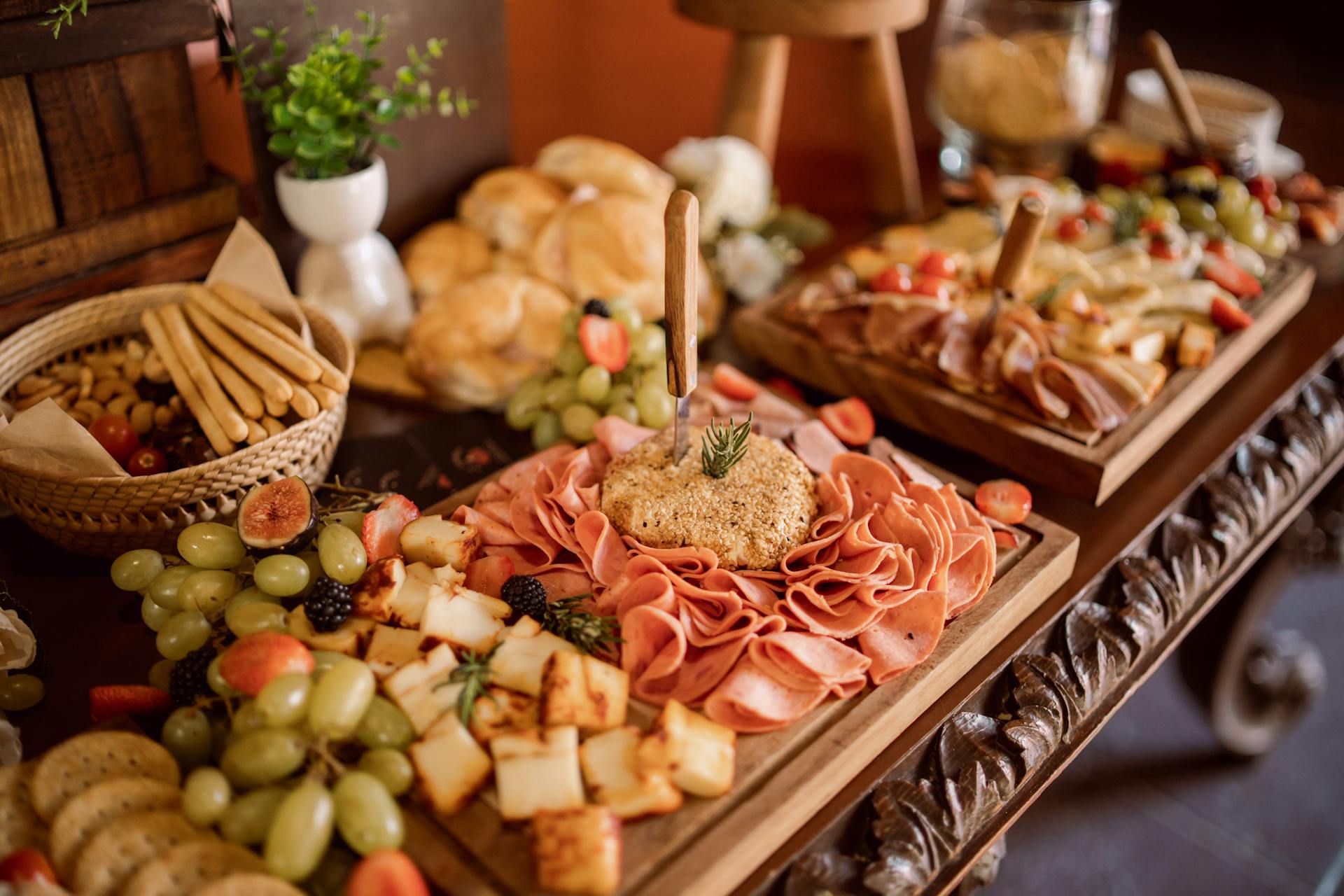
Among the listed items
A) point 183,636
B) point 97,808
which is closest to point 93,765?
point 97,808

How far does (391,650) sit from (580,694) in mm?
198

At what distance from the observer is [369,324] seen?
1.58 meters

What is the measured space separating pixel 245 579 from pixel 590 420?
48 cm

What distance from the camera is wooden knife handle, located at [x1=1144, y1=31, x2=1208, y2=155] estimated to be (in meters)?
1.86

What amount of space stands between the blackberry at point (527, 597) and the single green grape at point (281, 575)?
0.21 meters

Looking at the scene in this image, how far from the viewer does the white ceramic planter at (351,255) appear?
57.4 inches

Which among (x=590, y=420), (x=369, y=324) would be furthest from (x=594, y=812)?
(x=369, y=324)

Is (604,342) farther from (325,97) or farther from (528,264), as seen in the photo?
(325,97)

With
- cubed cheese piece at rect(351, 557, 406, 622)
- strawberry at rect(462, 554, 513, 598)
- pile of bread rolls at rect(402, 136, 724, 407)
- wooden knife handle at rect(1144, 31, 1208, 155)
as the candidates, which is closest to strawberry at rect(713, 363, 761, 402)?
pile of bread rolls at rect(402, 136, 724, 407)

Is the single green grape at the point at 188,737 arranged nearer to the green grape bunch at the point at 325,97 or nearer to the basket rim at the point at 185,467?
the basket rim at the point at 185,467

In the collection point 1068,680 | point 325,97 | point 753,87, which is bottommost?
point 1068,680

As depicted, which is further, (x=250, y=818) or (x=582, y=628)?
(x=582, y=628)

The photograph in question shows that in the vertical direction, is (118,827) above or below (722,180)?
below

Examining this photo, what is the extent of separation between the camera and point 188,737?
2.97ft
